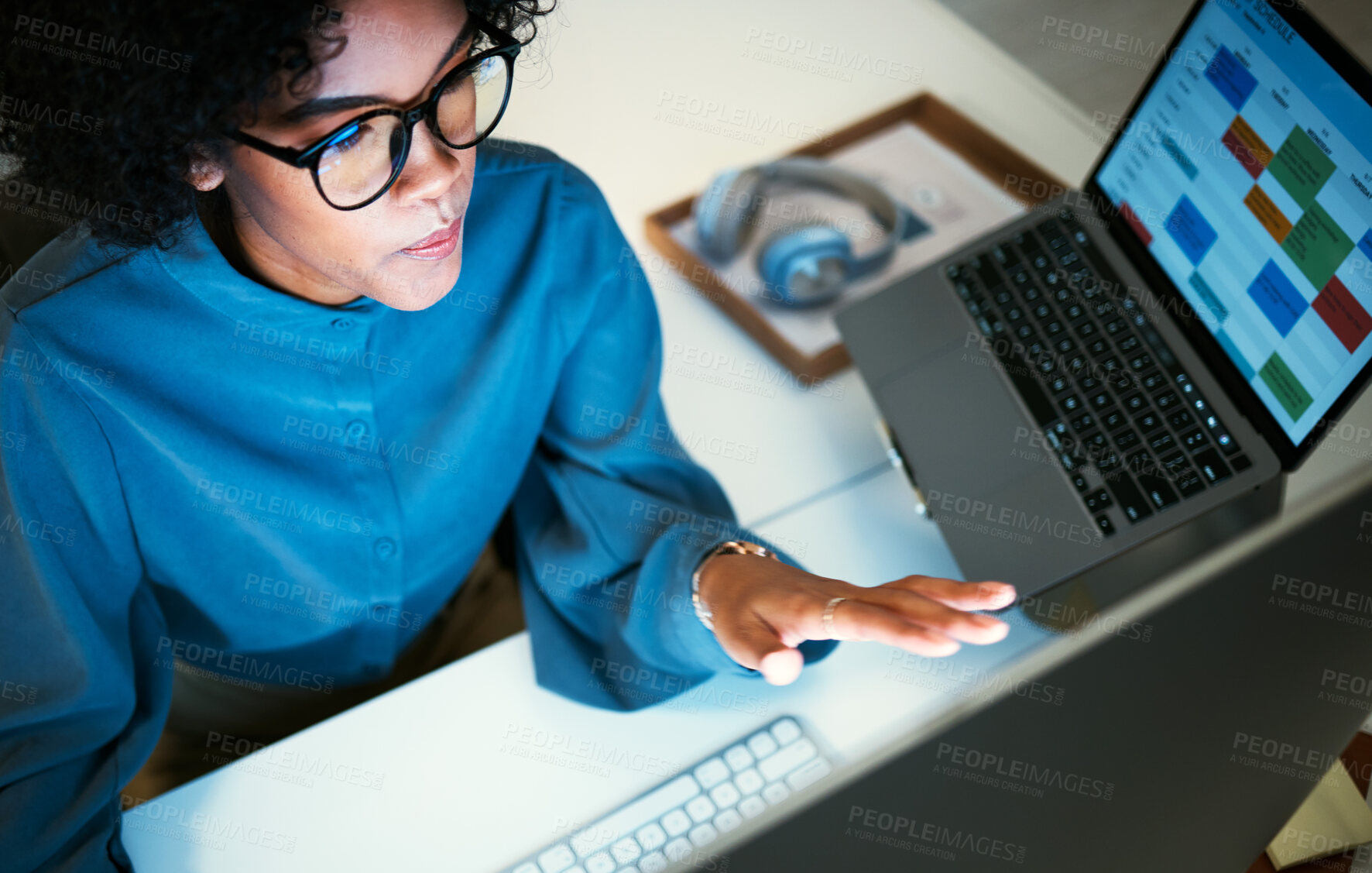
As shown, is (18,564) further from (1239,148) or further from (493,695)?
(1239,148)

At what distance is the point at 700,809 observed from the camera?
87cm

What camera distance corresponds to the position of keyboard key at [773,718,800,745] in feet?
2.96

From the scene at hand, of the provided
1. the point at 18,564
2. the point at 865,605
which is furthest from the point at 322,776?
the point at 865,605

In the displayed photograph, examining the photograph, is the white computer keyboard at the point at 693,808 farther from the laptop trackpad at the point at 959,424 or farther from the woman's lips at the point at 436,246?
the woman's lips at the point at 436,246

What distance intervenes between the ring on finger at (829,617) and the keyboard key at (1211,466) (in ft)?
1.24

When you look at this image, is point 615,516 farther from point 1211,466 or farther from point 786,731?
point 1211,466
